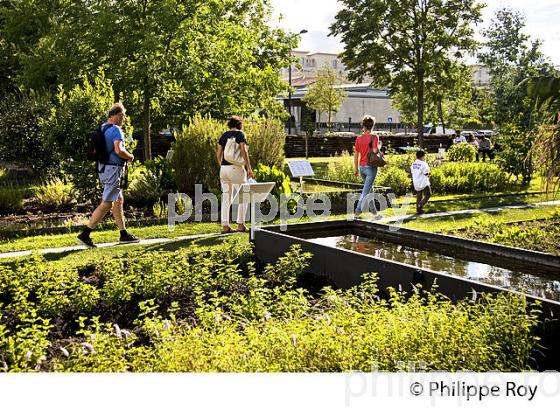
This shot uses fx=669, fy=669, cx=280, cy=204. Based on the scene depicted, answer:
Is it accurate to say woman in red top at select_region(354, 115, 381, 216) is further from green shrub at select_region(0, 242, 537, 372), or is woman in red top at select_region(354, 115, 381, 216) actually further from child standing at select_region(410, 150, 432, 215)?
green shrub at select_region(0, 242, 537, 372)

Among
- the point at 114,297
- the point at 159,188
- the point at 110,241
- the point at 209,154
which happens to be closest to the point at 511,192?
the point at 209,154

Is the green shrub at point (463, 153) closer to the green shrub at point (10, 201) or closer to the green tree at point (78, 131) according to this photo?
the green tree at point (78, 131)

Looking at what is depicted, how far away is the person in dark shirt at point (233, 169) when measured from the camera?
10617 millimetres

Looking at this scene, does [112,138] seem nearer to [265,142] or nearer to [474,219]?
[265,142]

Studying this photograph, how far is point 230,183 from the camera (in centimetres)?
1095

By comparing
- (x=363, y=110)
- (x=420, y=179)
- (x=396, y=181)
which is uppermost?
(x=363, y=110)

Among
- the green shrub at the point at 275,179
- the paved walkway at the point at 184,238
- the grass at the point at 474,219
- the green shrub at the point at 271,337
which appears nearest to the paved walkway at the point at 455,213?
the paved walkway at the point at 184,238

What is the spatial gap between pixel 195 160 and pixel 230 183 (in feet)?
14.0

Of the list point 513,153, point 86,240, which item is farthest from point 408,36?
point 86,240

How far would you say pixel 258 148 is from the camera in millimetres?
15203

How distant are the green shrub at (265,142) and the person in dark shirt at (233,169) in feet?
13.3

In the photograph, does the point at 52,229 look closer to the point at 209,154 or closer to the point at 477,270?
the point at 209,154
